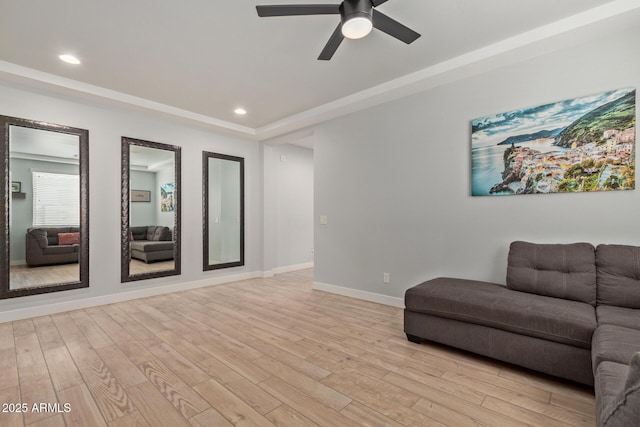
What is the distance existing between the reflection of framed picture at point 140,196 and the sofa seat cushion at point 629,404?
4.88 meters

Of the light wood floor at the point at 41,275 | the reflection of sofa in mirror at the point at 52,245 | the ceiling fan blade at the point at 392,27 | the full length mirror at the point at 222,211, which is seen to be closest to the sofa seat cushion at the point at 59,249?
the reflection of sofa in mirror at the point at 52,245

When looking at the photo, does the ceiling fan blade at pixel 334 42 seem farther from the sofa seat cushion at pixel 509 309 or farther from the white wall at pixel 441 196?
the sofa seat cushion at pixel 509 309

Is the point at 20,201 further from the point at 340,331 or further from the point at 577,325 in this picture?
the point at 577,325

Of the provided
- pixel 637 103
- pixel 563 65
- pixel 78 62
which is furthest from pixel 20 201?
pixel 637 103

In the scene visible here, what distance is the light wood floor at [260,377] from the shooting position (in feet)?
5.57

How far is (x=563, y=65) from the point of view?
2.66 m

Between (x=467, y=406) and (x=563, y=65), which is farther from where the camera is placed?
(x=563, y=65)

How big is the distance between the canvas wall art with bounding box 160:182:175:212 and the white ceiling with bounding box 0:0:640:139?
1189 millimetres

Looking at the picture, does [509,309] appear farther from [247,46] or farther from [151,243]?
[151,243]

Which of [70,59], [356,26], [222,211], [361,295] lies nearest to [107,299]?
[222,211]

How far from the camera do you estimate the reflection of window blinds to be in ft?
11.5

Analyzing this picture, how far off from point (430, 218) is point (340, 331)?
1.64 m

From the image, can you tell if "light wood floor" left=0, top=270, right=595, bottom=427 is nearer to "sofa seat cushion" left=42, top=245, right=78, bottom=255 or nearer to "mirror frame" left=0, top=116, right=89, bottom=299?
"mirror frame" left=0, top=116, right=89, bottom=299

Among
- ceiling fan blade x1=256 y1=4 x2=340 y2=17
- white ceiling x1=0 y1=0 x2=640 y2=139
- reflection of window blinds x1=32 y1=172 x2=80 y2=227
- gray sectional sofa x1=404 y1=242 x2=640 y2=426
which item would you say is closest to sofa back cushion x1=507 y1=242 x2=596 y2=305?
gray sectional sofa x1=404 y1=242 x2=640 y2=426
